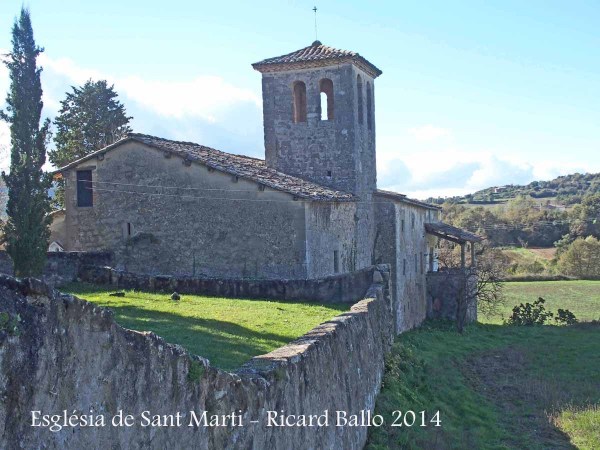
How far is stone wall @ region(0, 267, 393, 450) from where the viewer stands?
3.76m

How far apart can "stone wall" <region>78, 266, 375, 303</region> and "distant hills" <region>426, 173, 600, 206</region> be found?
96572 mm

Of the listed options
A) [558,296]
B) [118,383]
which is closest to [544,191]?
[558,296]

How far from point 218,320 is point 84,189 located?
11765mm

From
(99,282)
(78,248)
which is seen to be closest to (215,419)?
(99,282)

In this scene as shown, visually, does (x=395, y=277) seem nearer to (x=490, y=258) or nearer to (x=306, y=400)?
(x=306, y=400)

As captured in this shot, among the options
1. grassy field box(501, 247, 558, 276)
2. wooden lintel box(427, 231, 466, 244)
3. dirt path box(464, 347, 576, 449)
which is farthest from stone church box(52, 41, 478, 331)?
grassy field box(501, 247, 558, 276)

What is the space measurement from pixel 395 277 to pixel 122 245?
9.78 metres

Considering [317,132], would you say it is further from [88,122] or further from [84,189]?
[88,122]

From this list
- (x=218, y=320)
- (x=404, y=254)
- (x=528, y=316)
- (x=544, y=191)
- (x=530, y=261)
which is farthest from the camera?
(x=544, y=191)

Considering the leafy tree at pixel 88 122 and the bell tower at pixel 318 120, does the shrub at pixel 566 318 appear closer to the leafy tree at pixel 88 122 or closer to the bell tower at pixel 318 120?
the bell tower at pixel 318 120

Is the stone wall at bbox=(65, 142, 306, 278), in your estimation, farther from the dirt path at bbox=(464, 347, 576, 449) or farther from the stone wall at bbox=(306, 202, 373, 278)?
the dirt path at bbox=(464, 347, 576, 449)

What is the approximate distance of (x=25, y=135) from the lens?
22391mm

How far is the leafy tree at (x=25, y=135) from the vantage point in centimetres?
2175

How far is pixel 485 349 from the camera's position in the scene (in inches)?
1040
